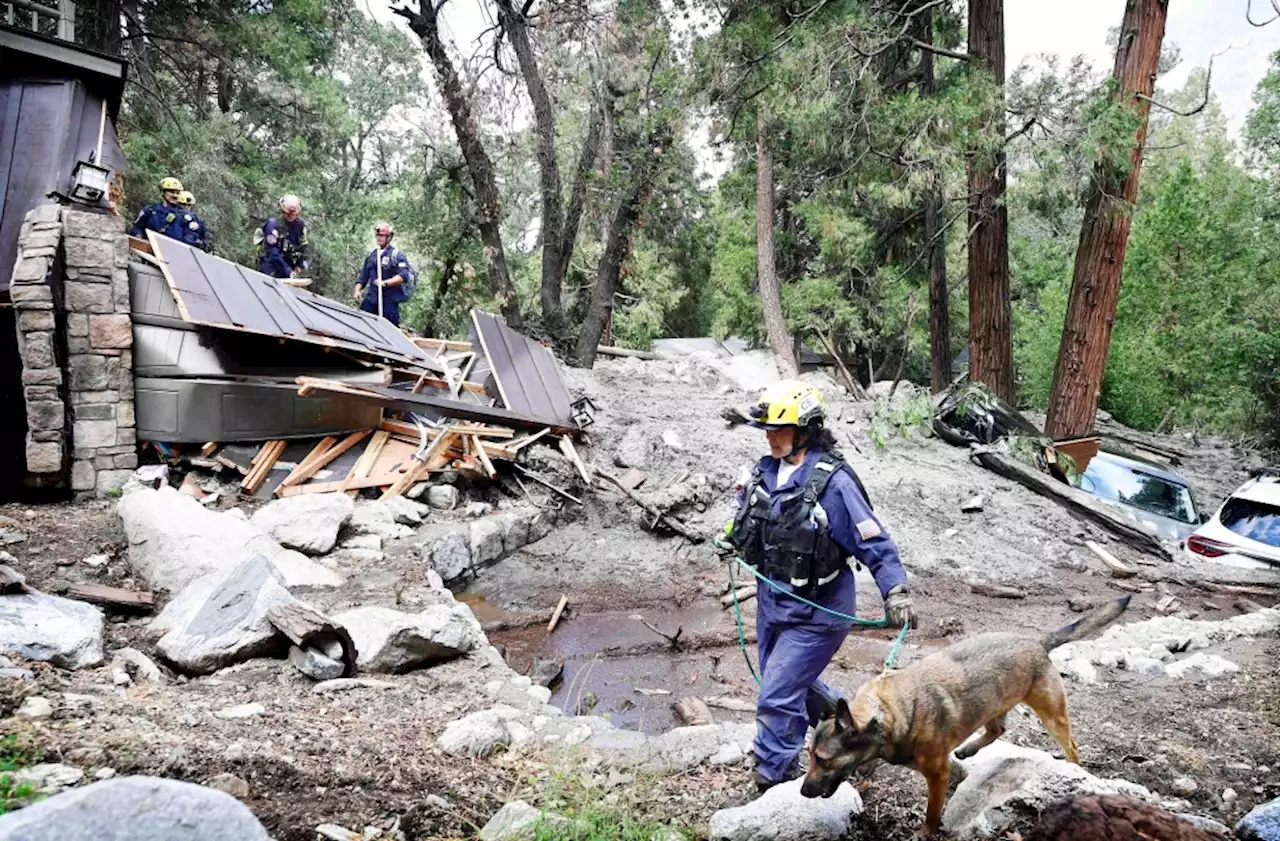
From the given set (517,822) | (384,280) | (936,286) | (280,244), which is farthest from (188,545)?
(936,286)

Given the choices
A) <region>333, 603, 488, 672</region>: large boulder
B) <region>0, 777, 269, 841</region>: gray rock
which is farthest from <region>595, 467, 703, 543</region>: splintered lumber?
<region>0, 777, 269, 841</region>: gray rock

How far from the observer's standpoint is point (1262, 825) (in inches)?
107

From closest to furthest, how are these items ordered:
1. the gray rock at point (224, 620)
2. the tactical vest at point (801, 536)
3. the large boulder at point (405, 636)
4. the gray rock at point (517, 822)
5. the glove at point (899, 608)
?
the gray rock at point (517, 822), the glove at point (899, 608), the tactical vest at point (801, 536), the gray rock at point (224, 620), the large boulder at point (405, 636)

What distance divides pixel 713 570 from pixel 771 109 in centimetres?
696

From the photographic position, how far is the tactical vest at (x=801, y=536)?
389 cm

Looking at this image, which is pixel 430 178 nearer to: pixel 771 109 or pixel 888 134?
pixel 771 109

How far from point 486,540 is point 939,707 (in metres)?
5.93

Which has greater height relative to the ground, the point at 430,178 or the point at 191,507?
the point at 430,178

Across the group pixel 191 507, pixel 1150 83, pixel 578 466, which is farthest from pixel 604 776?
pixel 1150 83

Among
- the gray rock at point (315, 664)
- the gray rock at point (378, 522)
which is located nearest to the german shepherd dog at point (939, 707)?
the gray rock at point (315, 664)

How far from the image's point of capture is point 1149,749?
4.17 m

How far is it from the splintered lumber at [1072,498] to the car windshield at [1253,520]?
77 centimetres

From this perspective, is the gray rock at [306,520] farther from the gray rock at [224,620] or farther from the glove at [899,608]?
the glove at [899,608]

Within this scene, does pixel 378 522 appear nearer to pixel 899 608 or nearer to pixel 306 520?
pixel 306 520
